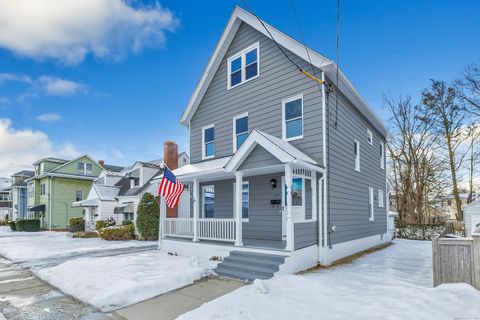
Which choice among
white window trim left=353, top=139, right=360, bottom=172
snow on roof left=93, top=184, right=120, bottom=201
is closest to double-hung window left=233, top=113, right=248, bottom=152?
white window trim left=353, top=139, right=360, bottom=172

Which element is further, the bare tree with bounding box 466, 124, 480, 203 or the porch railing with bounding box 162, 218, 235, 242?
the bare tree with bounding box 466, 124, 480, 203

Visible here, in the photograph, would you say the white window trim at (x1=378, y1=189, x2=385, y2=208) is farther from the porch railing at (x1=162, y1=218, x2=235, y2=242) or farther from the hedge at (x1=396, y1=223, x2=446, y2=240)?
the porch railing at (x1=162, y1=218, x2=235, y2=242)

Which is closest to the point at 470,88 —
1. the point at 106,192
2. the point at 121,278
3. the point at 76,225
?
the point at 121,278

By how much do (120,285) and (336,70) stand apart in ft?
29.1

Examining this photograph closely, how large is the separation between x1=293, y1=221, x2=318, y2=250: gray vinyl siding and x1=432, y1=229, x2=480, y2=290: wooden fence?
3272 millimetres

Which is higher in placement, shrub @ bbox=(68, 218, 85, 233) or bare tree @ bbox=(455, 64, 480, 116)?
bare tree @ bbox=(455, 64, 480, 116)

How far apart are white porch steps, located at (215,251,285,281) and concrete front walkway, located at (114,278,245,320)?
1.33 feet

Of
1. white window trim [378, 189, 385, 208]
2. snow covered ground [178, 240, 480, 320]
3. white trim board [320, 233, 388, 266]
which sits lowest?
white trim board [320, 233, 388, 266]

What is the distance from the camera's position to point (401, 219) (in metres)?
24.1

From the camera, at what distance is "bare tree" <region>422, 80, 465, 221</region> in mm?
22375

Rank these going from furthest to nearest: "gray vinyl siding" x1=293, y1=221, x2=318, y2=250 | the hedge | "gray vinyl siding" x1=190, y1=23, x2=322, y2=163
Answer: the hedge < "gray vinyl siding" x1=190, y1=23, x2=322, y2=163 < "gray vinyl siding" x1=293, y1=221, x2=318, y2=250

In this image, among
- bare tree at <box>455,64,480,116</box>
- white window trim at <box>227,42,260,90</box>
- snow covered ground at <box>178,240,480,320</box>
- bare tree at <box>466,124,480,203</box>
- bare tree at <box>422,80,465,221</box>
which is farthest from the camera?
bare tree at <box>422,80,465,221</box>

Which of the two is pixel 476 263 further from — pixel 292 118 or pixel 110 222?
pixel 110 222

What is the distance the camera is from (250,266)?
26.6 feet
